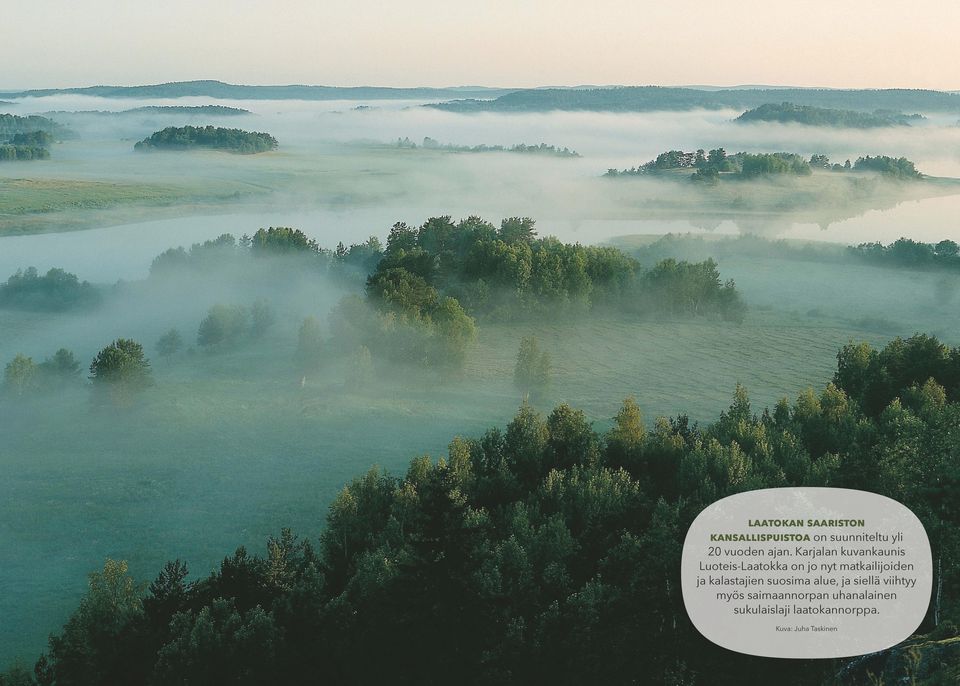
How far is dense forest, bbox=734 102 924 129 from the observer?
160 meters

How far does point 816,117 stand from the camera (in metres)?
160

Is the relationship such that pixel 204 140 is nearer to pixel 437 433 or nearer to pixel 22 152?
pixel 22 152

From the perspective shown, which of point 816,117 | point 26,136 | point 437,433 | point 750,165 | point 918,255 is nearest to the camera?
point 437,433

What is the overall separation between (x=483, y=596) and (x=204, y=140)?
141m

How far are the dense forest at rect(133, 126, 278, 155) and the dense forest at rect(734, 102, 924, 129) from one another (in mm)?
89146

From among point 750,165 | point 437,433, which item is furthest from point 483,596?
point 750,165

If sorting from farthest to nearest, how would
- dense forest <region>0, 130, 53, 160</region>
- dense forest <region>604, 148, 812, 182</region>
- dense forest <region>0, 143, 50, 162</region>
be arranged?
dense forest <region>0, 130, 53, 160</region> → dense forest <region>0, 143, 50, 162</region> → dense forest <region>604, 148, 812, 182</region>

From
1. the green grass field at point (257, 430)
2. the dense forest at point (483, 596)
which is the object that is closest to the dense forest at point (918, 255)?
the green grass field at point (257, 430)

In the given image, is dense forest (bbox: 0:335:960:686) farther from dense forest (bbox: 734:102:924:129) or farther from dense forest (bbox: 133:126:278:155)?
dense forest (bbox: 734:102:924:129)

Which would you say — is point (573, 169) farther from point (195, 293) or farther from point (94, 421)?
point (94, 421)

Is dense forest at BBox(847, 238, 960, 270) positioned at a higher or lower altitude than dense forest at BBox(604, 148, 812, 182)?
lower

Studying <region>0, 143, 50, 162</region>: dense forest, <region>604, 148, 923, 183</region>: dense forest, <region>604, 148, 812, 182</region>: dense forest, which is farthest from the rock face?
<region>0, 143, 50, 162</region>: dense forest

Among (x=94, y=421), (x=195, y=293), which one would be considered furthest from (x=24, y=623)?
(x=195, y=293)

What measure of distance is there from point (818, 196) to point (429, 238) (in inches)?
2655
